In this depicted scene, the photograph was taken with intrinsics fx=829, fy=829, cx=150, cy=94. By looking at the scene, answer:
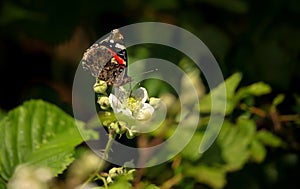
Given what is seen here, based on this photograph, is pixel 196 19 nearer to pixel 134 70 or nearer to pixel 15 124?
pixel 15 124

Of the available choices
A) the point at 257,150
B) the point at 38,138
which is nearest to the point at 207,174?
the point at 257,150

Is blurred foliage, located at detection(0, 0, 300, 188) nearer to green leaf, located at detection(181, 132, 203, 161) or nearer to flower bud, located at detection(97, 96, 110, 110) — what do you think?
green leaf, located at detection(181, 132, 203, 161)

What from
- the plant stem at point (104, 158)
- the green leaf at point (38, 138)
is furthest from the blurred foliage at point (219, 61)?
the plant stem at point (104, 158)

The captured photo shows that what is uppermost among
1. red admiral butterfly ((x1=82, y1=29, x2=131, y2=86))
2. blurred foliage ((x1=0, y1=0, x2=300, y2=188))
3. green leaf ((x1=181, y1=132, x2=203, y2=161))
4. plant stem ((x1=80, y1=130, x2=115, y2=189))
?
blurred foliage ((x1=0, y1=0, x2=300, y2=188))

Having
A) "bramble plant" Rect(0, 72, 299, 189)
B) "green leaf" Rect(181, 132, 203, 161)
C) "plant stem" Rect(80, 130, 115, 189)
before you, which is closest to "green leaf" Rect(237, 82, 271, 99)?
"bramble plant" Rect(0, 72, 299, 189)

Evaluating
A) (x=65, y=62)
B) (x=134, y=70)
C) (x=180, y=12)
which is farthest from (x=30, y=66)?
(x=134, y=70)

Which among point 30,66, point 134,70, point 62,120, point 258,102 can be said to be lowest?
point 134,70

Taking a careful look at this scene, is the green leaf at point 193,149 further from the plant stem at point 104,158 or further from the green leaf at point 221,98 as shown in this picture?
the plant stem at point 104,158

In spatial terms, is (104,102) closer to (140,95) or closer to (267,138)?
(140,95)
